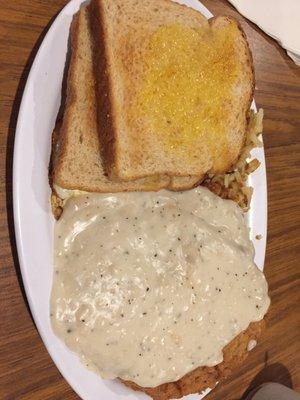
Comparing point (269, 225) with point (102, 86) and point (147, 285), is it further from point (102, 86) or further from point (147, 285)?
point (102, 86)

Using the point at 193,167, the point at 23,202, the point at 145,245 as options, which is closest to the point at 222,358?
the point at 145,245

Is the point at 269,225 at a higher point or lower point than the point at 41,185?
lower

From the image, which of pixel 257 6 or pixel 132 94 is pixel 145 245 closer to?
pixel 132 94

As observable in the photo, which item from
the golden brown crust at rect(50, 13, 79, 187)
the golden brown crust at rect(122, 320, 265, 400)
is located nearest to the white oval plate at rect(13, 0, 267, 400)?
the golden brown crust at rect(50, 13, 79, 187)

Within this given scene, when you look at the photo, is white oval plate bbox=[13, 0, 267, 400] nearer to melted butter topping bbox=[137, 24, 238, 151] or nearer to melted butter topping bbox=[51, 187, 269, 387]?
melted butter topping bbox=[51, 187, 269, 387]

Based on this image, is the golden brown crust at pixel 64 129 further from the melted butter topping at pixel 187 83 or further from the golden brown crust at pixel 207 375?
the golden brown crust at pixel 207 375

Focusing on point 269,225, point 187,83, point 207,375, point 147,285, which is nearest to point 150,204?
point 147,285
